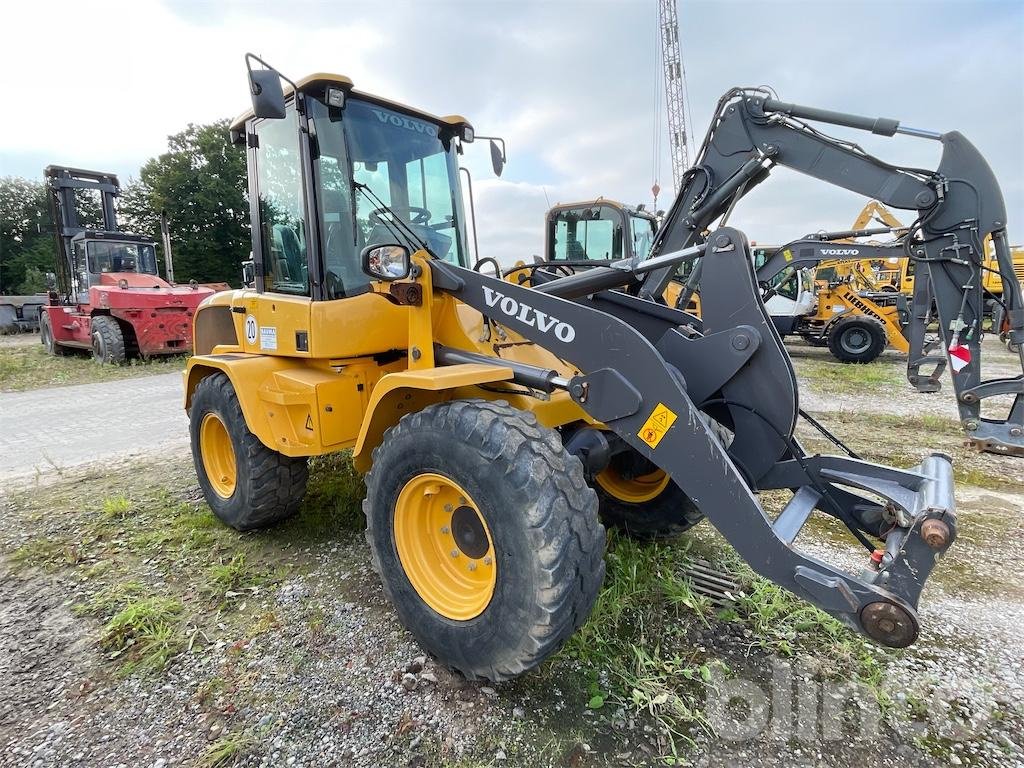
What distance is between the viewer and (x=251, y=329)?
3535 mm

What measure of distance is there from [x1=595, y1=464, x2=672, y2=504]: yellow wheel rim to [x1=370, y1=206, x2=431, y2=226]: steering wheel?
1806 millimetres

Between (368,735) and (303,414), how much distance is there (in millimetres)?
1617

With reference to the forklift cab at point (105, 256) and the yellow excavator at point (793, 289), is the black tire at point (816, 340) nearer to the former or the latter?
the yellow excavator at point (793, 289)

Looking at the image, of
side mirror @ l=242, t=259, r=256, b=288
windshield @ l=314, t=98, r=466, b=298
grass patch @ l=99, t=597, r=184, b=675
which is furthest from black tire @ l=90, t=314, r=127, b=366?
windshield @ l=314, t=98, r=466, b=298

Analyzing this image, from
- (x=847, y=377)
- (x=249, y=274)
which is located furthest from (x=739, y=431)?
(x=847, y=377)

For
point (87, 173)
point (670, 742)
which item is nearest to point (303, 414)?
point (670, 742)

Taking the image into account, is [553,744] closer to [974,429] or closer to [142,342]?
[974,429]

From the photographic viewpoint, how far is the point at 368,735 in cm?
206

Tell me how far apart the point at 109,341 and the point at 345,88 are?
1076cm

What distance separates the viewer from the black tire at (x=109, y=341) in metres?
11.0

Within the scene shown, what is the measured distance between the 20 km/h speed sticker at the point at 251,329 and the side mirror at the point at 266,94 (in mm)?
1394

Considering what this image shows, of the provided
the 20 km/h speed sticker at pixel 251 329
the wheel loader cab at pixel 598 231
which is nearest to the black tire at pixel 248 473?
the 20 km/h speed sticker at pixel 251 329

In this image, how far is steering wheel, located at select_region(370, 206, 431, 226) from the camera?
9.96 feet

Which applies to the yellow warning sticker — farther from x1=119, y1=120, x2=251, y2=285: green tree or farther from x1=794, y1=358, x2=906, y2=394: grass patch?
x1=119, y1=120, x2=251, y2=285: green tree
